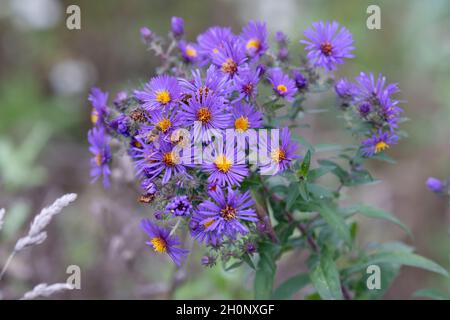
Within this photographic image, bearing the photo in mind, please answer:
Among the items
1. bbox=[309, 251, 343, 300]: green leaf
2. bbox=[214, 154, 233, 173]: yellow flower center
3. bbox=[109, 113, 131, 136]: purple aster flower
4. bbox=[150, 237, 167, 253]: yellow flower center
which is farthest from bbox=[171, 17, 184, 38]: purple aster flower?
bbox=[309, 251, 343, 300]: green leaf

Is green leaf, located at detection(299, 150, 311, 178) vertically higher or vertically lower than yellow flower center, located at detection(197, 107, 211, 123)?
lower

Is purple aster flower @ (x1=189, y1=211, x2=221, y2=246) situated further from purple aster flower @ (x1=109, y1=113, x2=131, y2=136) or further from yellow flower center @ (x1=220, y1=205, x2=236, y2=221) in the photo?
purple aster flower @ (x1=109, y1=113, x2=131, y2=136)

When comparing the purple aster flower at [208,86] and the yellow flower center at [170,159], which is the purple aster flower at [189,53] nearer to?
the purple aster flower at [208,86]

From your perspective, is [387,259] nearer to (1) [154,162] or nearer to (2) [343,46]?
(2) [343,46]

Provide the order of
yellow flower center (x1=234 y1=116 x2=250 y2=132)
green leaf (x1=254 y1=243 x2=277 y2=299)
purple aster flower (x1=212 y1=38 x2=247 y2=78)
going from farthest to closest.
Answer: green leaf (x1=254 y1=243 x2=277 y2=299)
purple aster flower (x1=212 y1=38 x2=247 y2=78)
yellow flower center (x1=234 y1=116 x2=250 y2=132)

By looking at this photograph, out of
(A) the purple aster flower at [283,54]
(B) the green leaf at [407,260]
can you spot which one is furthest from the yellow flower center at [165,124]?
(B) the green leaf at [407,260]

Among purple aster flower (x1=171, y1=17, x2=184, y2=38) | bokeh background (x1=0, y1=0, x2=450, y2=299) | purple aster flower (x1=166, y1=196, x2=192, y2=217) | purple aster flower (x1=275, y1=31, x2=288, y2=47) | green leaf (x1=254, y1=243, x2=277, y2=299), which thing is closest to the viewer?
purple aster flower (x1=166, y1=196, x2=192, y2=217)

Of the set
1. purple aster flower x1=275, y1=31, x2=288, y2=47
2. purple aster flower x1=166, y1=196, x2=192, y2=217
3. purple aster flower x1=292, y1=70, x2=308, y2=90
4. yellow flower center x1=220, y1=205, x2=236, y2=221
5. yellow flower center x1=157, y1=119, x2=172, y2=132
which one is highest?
purple aster flower x1=275, y1=31, x2=288, y2=47

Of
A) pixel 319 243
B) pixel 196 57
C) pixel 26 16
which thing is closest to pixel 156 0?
pixel 26 16

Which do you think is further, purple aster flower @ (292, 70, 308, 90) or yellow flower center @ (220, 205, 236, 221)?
purple aster flower @ (292, 70, 308, 90)
